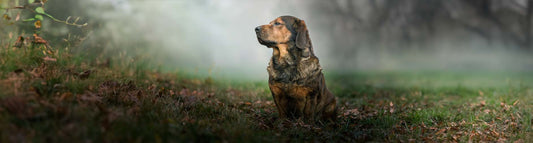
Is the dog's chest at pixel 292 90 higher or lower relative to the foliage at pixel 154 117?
higher

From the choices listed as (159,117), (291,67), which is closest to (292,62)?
(291,67)

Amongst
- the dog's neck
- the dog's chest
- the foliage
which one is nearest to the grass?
the foliage

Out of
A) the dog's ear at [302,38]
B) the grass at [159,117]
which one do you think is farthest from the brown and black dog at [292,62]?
the grass at [159,117]

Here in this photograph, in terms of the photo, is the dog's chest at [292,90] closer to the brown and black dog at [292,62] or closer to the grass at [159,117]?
the brown and black dog at [292,62]

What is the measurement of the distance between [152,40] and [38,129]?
978cm

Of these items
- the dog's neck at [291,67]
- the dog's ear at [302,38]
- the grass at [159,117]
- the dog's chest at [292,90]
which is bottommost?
the grass at [159,117]

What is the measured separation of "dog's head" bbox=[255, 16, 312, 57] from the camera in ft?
15.0

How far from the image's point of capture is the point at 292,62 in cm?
469

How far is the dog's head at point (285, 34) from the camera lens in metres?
4.59

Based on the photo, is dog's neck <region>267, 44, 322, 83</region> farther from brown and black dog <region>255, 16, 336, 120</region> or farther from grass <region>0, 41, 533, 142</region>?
grass <region>0, 41, 533, 142</region>

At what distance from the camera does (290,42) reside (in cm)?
464

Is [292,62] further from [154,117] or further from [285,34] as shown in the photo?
[154,117]

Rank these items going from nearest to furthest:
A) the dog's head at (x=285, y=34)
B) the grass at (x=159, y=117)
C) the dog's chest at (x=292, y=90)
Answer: the grass at (x=159, y=117) → the dog's head at (x=285, y=34) → the dog's chest at (x=292, y=90)

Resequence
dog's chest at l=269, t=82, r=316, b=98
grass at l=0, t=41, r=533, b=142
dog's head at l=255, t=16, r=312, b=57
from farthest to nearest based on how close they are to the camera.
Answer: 1. dog's chest at l=269, t=82, r=316, b=98
2. dog's head at l=255, t=16, r=312, b=57
3. grass at l=0, t=41, r=533, b=142
